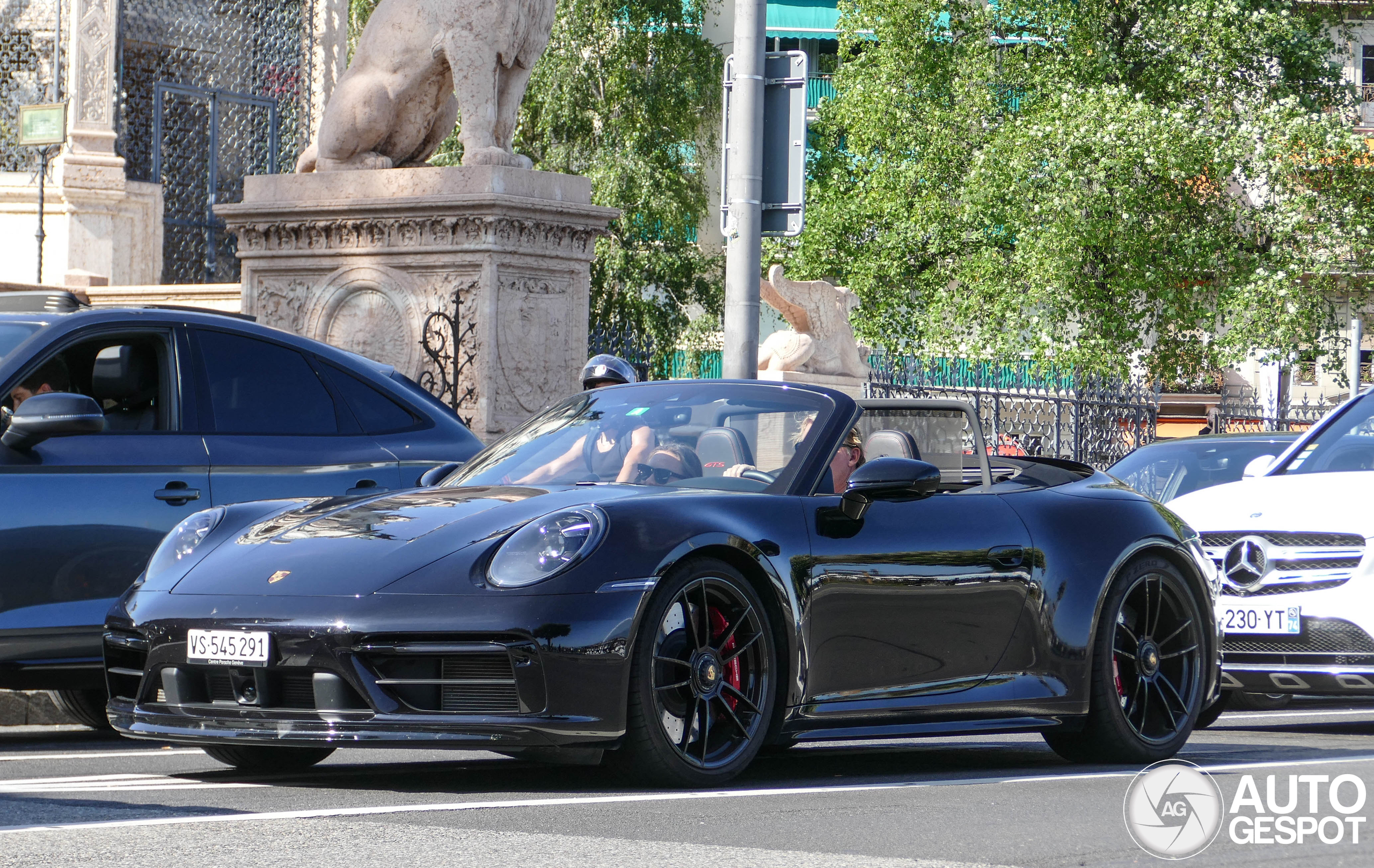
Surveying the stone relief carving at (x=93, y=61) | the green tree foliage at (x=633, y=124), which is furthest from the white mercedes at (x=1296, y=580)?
the green tree foliage at (x=633, y=124)

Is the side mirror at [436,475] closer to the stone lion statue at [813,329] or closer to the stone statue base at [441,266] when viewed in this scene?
the stone statue base at [441,266]

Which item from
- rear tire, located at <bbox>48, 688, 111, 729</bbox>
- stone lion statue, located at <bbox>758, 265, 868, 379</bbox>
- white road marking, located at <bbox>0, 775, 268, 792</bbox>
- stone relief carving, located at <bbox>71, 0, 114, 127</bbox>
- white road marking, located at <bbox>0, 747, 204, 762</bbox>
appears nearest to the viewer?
white road marking, located at <bbox>0, 775, 268, 792</bbox>

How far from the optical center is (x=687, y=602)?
5.81 metres

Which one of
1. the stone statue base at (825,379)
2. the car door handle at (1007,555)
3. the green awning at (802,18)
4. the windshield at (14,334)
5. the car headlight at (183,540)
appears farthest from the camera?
the green awning at (802,18)

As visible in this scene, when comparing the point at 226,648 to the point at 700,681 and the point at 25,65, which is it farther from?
the point at 25,65

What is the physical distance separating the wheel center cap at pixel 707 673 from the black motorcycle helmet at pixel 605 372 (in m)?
4.40


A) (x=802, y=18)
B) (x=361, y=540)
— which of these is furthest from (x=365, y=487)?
(x=802, y=18)

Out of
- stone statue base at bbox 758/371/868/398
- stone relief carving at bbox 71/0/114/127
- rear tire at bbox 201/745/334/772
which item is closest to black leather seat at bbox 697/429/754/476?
rear tire at bbox 201/745/334/772

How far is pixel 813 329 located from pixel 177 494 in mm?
17155

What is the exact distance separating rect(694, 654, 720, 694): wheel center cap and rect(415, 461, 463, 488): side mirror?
5.18 feet

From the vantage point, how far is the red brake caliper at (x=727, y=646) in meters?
5.94

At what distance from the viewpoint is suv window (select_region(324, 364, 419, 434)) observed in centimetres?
810

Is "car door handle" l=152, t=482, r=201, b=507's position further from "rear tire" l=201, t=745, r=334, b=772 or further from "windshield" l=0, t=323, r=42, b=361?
"rear tire" l=201, t=745, r=334, b=772

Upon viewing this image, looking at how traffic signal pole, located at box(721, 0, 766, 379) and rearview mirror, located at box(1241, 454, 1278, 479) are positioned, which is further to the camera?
traffic signal pole, located at box(721, 0, 766, 379)
